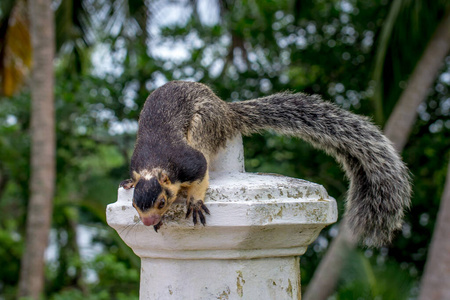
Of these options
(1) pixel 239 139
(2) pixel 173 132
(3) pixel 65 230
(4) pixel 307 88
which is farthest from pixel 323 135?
(3) pixel 65 230

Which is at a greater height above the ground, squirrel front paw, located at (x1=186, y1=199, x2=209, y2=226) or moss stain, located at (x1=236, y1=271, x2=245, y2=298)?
squirrel front paw, located at (x1=186, y1=199, x2=209, y2=226)

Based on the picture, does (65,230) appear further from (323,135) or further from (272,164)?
(323,135)

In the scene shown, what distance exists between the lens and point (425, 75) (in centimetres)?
480

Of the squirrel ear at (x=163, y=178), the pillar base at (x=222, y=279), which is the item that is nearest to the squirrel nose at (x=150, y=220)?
the squirrel ear at (x=163, y=178)

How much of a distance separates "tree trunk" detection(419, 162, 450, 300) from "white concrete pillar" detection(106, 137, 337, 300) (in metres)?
2.12

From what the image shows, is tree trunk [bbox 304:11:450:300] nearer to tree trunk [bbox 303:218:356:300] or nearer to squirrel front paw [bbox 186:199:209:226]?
tree trunk [bbox 303:218:356:300]

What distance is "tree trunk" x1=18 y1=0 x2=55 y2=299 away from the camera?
4750mm

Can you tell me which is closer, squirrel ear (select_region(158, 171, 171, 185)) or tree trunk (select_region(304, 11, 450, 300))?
squirrel ear (select_region(158, 171, 171, 185))

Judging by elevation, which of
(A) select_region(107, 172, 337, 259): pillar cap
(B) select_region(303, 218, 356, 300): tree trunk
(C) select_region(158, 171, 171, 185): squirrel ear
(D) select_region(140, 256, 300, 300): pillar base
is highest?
(C) select_region(158, 171, 171, 185): squirrel ear

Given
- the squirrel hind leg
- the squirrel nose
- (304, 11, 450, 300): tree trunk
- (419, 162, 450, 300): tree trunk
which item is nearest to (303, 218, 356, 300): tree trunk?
(304, 11, 450, 300): tree trunk

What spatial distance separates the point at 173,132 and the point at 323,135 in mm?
598

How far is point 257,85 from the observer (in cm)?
571

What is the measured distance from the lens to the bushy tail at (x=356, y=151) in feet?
6.68

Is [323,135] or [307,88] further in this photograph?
[307,88]
